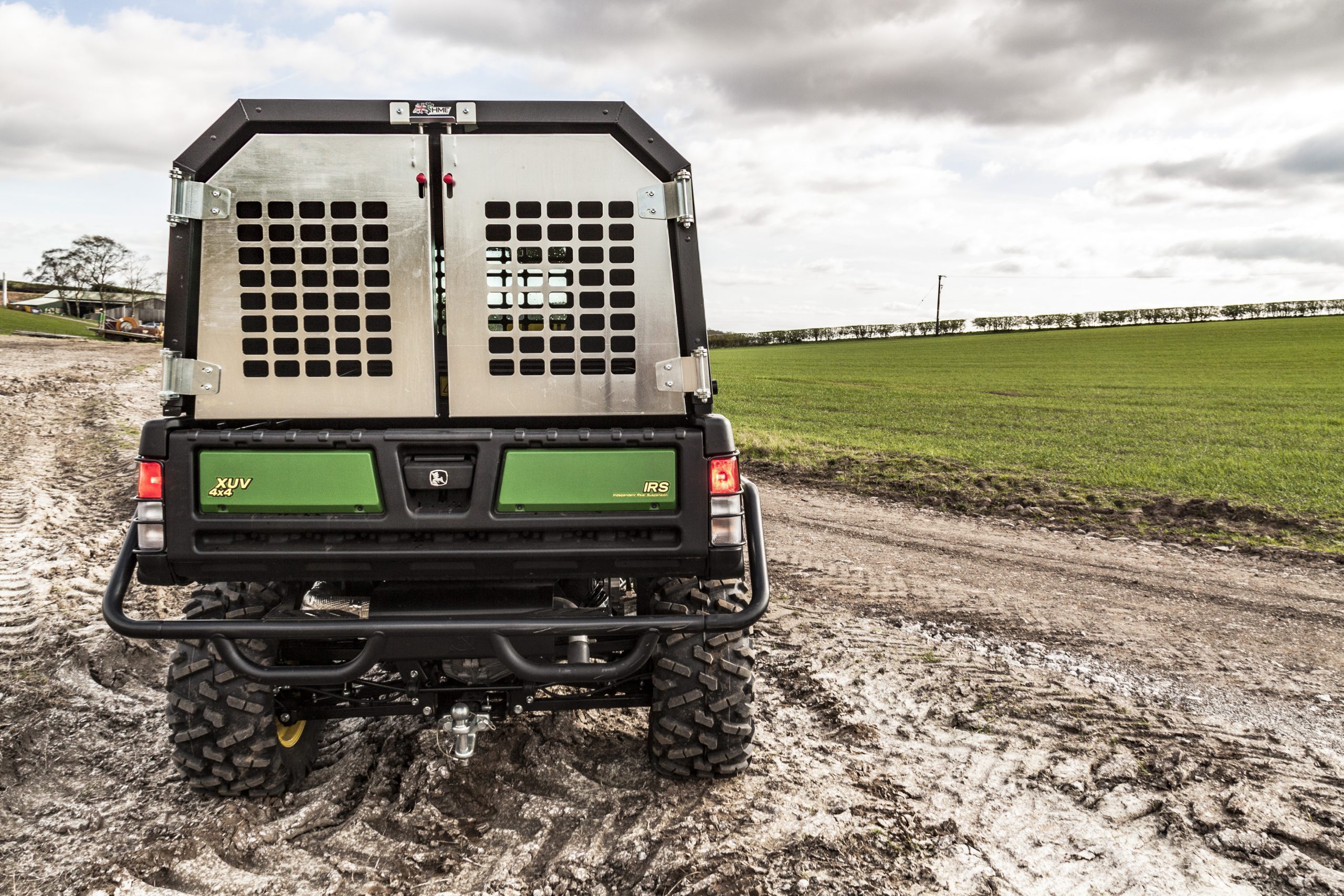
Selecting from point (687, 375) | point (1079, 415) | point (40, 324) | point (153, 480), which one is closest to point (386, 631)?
point (153, 480)

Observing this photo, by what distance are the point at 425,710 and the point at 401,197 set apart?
1.93 m

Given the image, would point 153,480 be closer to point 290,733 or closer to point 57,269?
point 290,733

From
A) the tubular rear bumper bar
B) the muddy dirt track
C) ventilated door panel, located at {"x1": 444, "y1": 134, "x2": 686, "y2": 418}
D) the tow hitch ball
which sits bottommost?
the muddy dirt track

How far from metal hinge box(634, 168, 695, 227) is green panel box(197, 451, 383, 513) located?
1312 millimetres

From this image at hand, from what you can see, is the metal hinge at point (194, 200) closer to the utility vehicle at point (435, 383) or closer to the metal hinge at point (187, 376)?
the utility vehicle at point (435, 383)

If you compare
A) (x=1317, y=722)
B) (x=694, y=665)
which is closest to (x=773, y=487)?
(x=1317, y=722)

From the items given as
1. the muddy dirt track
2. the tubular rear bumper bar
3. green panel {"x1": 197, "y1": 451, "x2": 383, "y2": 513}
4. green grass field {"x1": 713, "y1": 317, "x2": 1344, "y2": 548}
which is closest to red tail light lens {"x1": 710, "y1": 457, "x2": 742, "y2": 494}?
the tubular rear bumper bar

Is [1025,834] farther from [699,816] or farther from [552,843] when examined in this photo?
[552,843]

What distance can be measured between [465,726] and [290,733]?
98cm

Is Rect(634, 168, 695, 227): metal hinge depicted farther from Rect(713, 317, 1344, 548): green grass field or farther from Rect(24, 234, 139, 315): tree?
Rect(24, 234, 139, 315): tree

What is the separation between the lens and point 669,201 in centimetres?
325

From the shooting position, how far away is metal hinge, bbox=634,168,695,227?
10.6 feet

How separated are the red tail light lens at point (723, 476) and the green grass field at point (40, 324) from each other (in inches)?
2081

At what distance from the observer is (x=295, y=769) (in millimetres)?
3846
